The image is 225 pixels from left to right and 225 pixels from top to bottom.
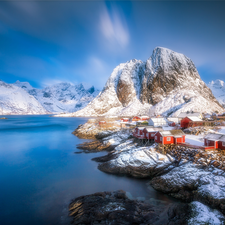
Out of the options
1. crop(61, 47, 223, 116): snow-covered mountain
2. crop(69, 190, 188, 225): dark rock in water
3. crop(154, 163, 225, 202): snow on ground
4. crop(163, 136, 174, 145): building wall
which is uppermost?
crop(61, 47, 223, 116): snow-covered mountain

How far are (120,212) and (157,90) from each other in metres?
109

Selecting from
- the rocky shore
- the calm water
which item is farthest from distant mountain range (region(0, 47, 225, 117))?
the calm water

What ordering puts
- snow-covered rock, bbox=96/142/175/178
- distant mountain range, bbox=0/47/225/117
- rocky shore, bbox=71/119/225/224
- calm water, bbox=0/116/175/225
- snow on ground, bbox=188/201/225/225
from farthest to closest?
distant mountain range, bbox=0/47/225/117 → snow-covered rock, bbox=96/142/175/178 → calm water, bbox=0/116/175/225 → rocky shore, bbox=71/119/225/224 → snow on ground, bbox=188/201/225/225

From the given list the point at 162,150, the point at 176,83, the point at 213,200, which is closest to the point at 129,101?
the point at 176,83

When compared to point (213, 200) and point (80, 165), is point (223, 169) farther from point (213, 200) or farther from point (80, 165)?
point (80, 165)

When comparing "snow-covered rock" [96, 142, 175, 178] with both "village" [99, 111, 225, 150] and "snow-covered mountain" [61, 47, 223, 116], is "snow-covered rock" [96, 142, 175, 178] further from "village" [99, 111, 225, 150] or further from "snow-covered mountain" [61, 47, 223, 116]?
"snow-covered mountain" [61, 47, 223, 116]

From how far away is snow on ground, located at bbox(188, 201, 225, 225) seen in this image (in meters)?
9.08

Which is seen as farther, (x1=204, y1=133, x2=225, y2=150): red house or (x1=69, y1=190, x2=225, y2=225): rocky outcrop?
(x1=204, y1=133, x2=225, y2=150): red house

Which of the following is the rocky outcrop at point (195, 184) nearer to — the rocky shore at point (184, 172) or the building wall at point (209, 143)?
the rocky shore at point (184, 172)

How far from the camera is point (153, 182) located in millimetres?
15539

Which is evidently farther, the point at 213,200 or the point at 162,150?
the point at 162,150

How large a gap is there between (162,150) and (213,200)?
9577 millimetres

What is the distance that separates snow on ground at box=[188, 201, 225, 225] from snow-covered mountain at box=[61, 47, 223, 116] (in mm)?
69256

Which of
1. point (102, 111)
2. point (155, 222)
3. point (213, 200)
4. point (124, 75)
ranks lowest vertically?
point (155, 222)
